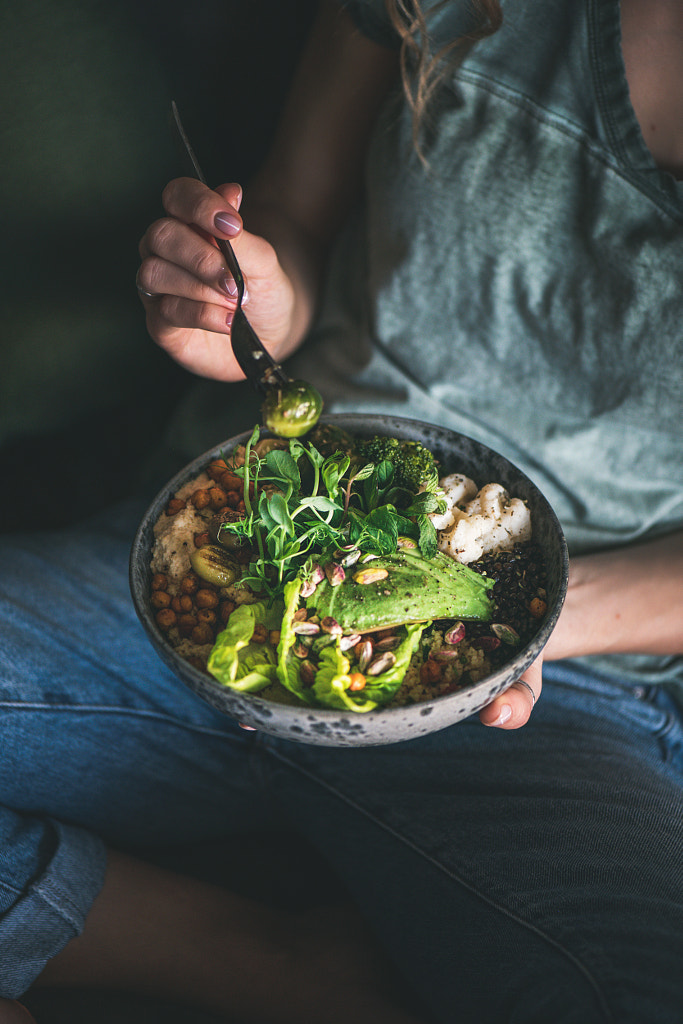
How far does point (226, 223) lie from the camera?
→ 2.73 ft

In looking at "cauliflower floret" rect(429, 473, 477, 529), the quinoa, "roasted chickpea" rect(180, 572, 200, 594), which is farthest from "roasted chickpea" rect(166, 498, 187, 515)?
"cauliflower floret" rect(429, 473, 477, 529)

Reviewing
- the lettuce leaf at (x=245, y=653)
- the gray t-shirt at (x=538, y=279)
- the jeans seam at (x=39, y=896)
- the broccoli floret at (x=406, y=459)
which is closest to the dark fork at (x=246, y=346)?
the broccoli floret at (x=406, y=459)

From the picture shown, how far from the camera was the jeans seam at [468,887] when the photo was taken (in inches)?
31.4

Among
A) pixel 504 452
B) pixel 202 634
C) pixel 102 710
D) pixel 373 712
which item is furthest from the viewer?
pixel 504 452

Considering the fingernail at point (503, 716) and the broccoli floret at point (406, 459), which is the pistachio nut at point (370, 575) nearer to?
the broccoli floret at point (406, 459)

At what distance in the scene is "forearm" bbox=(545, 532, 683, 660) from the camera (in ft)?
3.78

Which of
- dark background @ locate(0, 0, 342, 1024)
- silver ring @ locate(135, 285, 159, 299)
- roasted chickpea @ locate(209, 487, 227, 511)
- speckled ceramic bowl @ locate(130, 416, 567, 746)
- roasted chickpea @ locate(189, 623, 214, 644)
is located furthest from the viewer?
dark background @ locate(0, 0, 342, 1024)

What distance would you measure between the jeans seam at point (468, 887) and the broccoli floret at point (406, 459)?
1.69 feet

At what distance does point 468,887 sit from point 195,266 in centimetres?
92

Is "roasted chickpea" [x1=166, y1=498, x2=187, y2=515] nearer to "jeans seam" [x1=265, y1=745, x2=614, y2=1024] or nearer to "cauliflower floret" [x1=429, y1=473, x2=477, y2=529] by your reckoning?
"cauliflower floret" [x1=429, y1=473, x2=477, y2=529]

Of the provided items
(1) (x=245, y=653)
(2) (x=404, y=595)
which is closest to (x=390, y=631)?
(2) (x=404, y=595)

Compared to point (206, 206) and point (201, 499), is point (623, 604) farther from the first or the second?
point (206, 206)

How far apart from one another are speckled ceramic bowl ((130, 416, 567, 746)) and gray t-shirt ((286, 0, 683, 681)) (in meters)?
0.32

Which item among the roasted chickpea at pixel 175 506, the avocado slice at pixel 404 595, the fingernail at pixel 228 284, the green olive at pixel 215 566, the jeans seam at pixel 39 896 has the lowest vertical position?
the jeans seam at pixel 39 896
